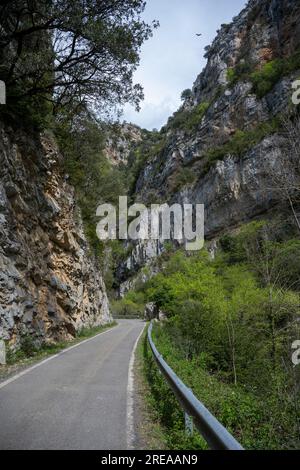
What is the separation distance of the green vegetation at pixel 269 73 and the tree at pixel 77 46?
162ft

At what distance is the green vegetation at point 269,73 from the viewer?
5766 cm

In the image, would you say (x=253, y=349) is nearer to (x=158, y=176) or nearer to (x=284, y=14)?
(x=284, y=14)

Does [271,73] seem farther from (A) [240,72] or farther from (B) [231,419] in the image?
(B) [231,419]

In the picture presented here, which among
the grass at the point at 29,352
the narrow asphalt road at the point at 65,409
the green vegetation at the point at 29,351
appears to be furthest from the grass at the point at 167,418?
the green vegetation at the point at 29,351

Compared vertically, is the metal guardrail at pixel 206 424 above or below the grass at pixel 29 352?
above

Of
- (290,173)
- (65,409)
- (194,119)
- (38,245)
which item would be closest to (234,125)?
(194,119)

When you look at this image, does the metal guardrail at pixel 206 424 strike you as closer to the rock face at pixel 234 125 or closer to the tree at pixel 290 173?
the tree at pixel 290 173

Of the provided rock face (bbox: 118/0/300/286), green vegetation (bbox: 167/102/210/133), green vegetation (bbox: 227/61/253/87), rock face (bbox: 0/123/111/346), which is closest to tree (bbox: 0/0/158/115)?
rock face (bbox: 0/123/111/346)

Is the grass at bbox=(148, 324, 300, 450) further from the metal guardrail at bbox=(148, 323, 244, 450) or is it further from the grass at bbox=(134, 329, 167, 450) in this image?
the metal guardrail at bbox=(148, 323, 244, 450)

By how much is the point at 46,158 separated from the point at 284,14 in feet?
203

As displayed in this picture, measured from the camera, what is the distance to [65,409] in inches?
236

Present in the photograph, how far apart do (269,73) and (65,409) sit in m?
66.7

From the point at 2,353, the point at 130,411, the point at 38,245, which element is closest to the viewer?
the point at 130,411

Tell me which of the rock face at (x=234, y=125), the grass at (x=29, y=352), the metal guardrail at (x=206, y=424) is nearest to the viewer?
the metal guardrail at (x=206, y=424)
